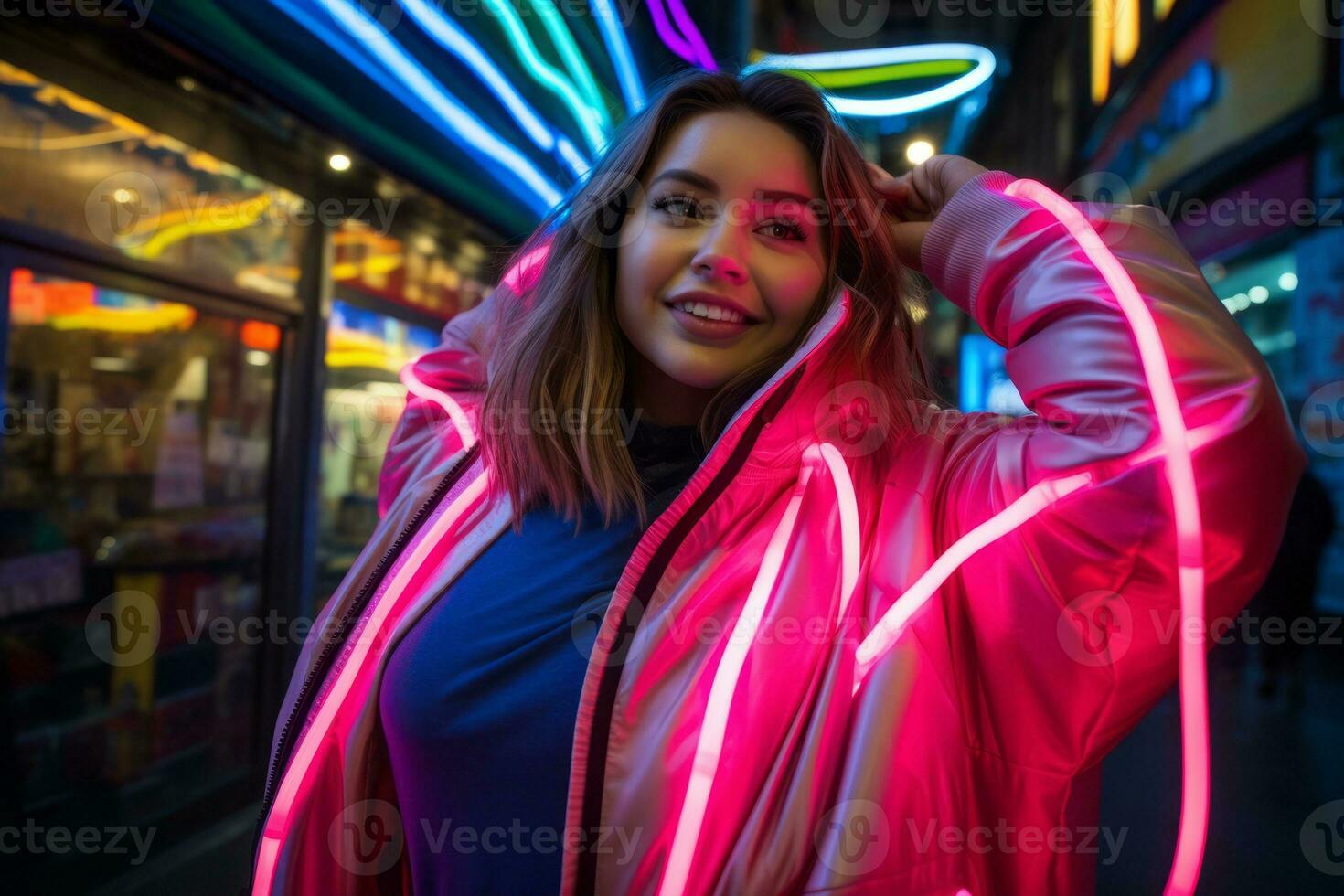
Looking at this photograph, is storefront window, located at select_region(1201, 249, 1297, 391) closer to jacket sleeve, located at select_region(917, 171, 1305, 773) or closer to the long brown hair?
the long brown hair

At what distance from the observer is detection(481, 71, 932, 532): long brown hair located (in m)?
1.17

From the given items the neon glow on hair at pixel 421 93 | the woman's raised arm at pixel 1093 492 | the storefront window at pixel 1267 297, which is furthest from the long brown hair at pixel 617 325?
the storefront window at pixel 1267 297

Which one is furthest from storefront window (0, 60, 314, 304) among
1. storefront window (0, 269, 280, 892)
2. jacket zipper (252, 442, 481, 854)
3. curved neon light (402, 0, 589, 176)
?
jacket zipper (252, 442, 481, 854)

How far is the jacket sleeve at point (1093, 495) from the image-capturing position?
76 cm

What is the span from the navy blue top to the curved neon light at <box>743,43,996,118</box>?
103 inches

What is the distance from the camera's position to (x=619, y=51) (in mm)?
3467

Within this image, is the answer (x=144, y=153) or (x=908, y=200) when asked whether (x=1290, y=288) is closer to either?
(x=908, y=200)

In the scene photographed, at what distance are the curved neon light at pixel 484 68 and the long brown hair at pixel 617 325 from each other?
1.19 metres

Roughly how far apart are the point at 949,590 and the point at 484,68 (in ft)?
8.70

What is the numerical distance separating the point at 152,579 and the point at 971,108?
5.33 meters

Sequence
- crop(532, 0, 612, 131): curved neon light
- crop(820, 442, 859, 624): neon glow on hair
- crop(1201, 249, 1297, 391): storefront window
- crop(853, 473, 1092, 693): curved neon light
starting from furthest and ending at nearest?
1. crop(1201, 249, 1297, 391): storefront window
2. crop(532, 0, 612, 131): curved neon light
3. crop(820, 442, 859, 624): neon glow on hair
4. crop(853, 473, 1092, 693): curved neon light

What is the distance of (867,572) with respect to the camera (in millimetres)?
974

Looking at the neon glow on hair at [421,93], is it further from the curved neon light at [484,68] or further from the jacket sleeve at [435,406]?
the jacket sleeve at [435,406]

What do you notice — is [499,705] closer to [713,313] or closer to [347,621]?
[347,621]
